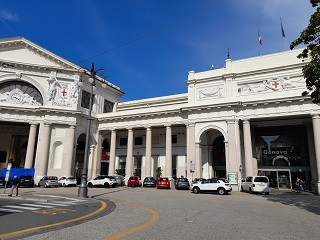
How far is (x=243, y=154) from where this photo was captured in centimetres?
3097

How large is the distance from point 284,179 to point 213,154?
961cm

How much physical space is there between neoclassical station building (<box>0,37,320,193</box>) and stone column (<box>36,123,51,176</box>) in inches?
5.0

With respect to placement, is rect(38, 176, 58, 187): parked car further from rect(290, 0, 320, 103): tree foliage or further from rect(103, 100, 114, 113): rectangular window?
rect(290, 0, 320, 103): tree foliage

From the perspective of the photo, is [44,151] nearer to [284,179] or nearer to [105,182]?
[105,182]

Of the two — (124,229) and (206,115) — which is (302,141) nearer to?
(206,115)

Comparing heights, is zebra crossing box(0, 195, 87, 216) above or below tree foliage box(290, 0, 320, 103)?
below

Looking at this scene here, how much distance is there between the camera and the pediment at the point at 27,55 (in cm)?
3444

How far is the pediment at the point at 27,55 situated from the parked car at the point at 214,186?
26.3m

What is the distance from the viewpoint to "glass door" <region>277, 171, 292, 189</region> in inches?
1174

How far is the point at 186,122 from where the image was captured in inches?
1283

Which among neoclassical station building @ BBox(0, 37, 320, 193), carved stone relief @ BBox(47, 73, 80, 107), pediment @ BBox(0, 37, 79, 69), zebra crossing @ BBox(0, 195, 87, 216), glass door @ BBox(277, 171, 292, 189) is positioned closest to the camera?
zebra crossing @ BBox(0, 195, 87, 216)

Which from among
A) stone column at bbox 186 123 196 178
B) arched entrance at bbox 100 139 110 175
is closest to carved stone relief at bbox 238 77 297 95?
stone column at bbox 186 123 196 178

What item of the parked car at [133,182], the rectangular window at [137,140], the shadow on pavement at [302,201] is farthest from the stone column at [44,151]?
the shadow on pavement at [302,201]

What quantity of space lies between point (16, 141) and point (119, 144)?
1792 centimetres
